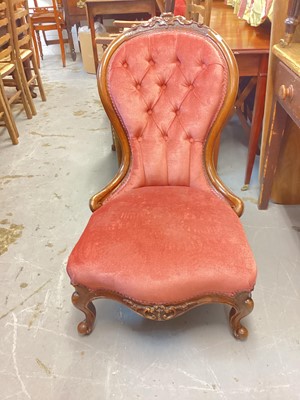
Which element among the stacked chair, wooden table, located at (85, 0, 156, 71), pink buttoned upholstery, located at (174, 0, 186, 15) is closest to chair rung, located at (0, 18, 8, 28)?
the stacked chair

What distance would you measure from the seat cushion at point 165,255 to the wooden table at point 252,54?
0.83 metres

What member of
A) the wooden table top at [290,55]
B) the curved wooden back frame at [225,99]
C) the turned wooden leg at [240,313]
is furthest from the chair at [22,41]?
the turned wooden leg at [240,313]

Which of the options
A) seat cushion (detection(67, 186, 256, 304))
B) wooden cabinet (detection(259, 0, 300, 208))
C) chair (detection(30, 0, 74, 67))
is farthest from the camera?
chair (detection(30, 0, 74, 67))

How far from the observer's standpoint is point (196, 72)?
4.12 feet

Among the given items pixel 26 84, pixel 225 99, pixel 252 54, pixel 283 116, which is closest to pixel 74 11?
pixel 26 84

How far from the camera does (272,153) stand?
1.70 metres

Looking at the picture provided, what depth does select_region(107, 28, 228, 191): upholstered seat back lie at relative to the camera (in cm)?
124

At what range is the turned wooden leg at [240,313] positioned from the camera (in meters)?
1.09

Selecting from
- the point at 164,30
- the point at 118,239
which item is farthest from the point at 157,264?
the point at 164,30

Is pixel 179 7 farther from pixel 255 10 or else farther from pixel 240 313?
pixel 240 313

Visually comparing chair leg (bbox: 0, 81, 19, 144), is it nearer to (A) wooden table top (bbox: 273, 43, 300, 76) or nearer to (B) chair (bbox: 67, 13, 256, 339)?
(B) chair (bbox: 67, 13, 256, 339)

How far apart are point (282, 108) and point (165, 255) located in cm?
95

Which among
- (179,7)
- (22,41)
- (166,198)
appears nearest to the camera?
(166,198)

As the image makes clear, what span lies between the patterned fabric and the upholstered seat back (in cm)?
72
